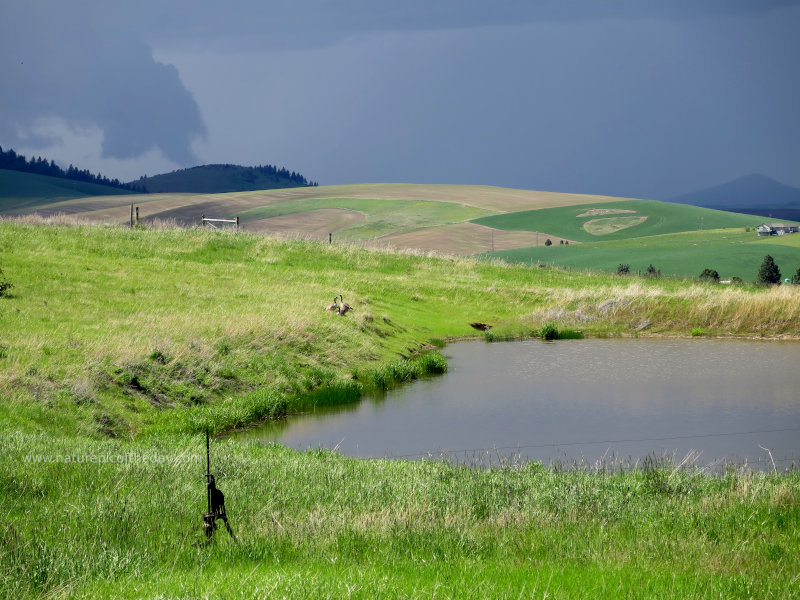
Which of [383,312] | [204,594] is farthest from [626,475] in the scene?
[383,312]

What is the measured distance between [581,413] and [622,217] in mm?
112061

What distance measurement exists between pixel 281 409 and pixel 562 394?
10160 millimetres

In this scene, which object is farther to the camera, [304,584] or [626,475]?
[626,475]

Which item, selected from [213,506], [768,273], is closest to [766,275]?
[768,273]

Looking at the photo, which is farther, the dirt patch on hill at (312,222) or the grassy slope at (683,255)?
the dirt patch on hill at (312,222)

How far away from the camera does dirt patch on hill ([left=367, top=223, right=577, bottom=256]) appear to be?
110m

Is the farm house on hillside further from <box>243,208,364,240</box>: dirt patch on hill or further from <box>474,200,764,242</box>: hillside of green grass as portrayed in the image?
<box>243,208,364,240</box>: dirt patch on hill

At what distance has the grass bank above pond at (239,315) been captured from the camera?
25.2 m

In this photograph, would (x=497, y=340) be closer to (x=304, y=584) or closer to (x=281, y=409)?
(x=281, y=409)

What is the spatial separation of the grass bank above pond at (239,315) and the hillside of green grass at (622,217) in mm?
59547

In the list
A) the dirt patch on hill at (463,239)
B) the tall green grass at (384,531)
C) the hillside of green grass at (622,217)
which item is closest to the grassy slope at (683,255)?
the dirt patch on hill at (463,239)

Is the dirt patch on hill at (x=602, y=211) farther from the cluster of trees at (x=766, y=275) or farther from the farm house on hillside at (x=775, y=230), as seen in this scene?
the cluster of trees at (x=766, y=275)

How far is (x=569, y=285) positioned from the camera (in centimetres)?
6109

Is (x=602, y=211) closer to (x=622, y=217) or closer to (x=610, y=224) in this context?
(x=622, y=217)
